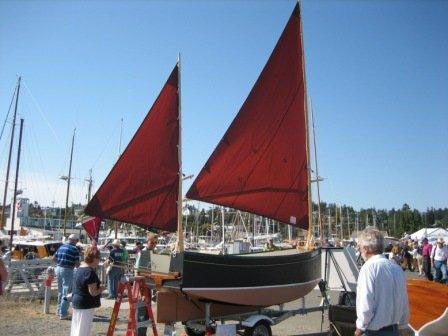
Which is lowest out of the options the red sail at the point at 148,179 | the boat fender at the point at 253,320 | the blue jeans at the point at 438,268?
the boat fender at the point at 253,320

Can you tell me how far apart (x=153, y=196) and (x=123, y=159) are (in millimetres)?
999

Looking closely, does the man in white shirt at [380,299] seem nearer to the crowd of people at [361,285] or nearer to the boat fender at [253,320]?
the crowd of people at [361,285]

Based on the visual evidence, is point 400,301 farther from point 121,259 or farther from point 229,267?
point 121,259

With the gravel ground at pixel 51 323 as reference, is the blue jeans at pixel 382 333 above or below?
above

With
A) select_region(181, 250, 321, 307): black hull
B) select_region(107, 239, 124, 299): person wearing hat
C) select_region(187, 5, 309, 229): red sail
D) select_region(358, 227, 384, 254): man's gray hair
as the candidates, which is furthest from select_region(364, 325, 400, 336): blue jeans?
select_region(107, 239, 124, 299): person wearing hat

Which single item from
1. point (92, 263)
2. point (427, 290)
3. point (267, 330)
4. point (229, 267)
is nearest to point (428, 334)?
point (427, 290)

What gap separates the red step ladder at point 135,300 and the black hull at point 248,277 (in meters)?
0.83

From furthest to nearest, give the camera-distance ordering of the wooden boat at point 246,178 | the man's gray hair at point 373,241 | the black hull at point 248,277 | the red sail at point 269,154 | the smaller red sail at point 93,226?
the smaller red sail at point 93,226 → the red sail at point 269,154 → the wooden boat at point 246,178 → the black hull at point 248,277 → the man's gray hair at point 373,241

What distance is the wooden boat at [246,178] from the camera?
24.7ft

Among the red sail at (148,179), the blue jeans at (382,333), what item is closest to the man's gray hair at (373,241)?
the blue jeans at (382,333)

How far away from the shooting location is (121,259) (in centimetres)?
1214

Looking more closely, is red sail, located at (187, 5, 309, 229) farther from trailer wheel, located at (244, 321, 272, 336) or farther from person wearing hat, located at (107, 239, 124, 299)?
person wearing hat, located at (107, 239, 124, 299)

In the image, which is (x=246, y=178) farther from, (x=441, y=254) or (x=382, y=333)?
(x=441, y=254)

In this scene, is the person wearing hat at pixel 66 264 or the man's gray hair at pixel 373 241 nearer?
the man's gray hair at pixel 373 241
